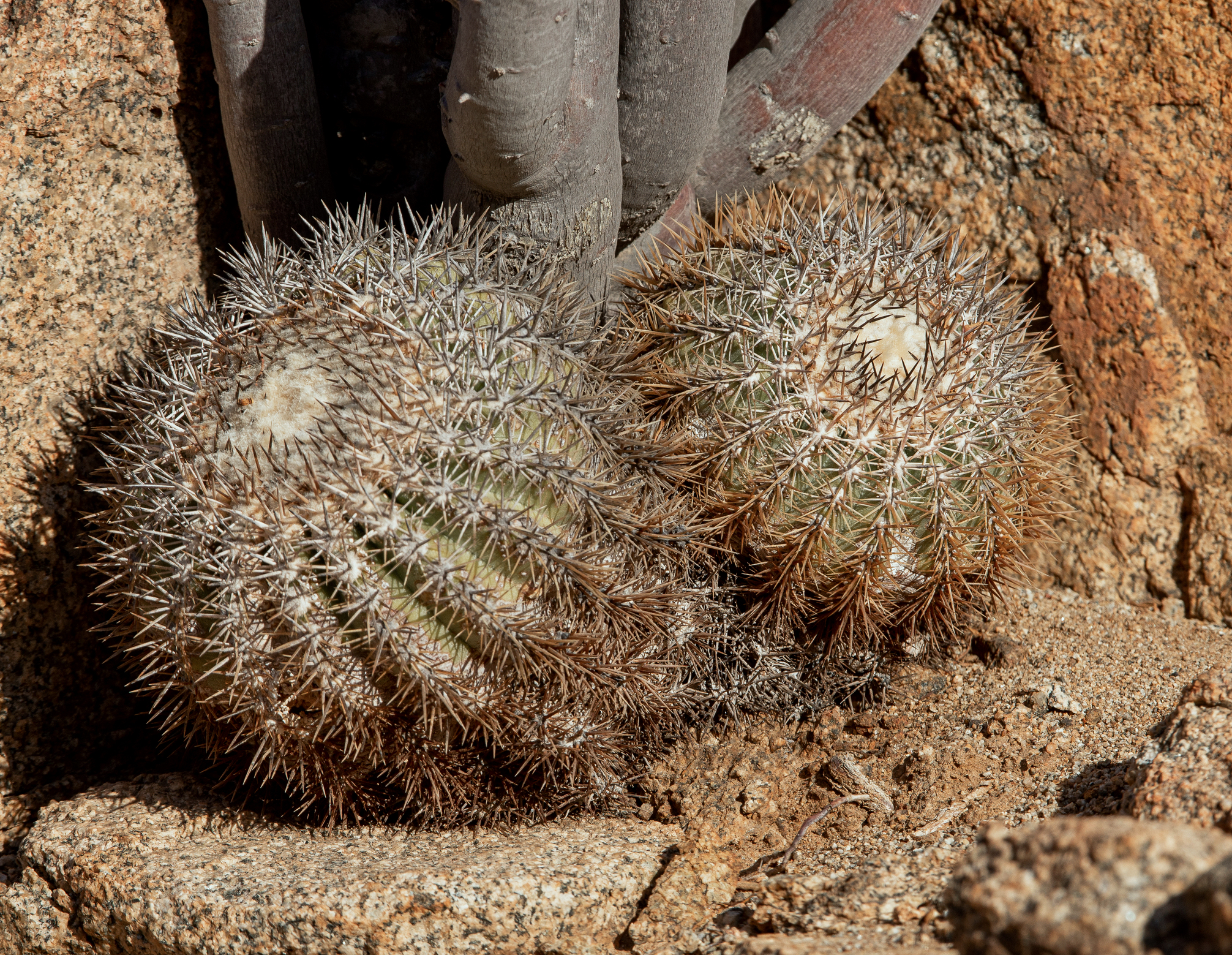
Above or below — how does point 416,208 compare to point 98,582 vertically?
above

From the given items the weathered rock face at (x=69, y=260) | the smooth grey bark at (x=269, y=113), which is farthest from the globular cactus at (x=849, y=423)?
the weathered rock face at (x=69, y=260)

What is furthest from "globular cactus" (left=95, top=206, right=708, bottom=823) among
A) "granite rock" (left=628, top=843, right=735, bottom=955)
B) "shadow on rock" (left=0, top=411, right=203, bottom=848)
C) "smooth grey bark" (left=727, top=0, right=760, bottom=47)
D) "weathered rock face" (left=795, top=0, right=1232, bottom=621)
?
"weathered rock face" (left=795, top=0, right=1232, bottom=621)

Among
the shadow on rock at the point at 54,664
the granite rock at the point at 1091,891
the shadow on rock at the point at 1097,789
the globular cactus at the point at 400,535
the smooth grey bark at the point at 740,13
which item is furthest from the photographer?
the smooth grey bark at the point at 740,13

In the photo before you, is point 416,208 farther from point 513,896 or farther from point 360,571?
point 513,896

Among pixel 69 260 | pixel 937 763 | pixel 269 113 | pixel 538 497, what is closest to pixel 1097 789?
pixel 937 763

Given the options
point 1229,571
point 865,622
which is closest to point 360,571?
point 865,622

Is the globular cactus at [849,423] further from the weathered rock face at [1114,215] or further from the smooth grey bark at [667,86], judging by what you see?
the weathered rock face at [1114,215]
